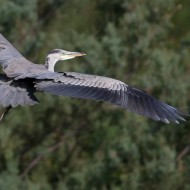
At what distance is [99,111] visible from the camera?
1484 centimetres

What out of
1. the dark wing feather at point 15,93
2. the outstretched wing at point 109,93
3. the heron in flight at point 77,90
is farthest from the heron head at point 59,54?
the outstretched wing at point 109,93

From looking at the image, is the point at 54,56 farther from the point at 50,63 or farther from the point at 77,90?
the point at 77,90

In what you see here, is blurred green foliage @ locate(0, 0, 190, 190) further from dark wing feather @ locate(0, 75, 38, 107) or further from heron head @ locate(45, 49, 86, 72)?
dark wing feather @ locate(0, 75, 38, 107)

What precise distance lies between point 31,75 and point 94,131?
589 cm

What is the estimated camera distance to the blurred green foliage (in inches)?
546

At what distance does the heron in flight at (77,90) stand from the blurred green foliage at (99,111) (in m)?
4.17

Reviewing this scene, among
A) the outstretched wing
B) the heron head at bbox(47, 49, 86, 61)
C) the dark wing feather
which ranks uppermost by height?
the heron head at bbox(47, 49, 86, 61)

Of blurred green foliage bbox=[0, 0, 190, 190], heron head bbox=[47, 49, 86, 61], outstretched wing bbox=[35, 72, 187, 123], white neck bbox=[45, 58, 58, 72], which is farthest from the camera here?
blurred green foliage bbox=[0, 0, 190, 190]

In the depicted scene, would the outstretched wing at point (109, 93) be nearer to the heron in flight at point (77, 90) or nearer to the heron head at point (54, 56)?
the heron in flight at point (77, 90)

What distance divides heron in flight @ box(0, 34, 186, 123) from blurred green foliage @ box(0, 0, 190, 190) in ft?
13.7

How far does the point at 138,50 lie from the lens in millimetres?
15172

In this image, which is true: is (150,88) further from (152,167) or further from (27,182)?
(27,182)

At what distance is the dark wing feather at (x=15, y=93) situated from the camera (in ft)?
29.1

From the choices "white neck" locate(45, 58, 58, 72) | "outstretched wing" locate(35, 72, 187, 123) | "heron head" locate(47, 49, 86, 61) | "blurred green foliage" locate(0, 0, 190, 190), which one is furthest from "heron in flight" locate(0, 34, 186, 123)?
"blurred green foliage" locate(0, 0, 190, 190)
